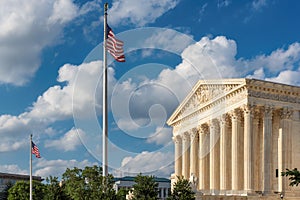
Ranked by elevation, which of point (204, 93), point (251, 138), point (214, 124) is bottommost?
point (251, 138)

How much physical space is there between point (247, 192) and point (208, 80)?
16011 mm

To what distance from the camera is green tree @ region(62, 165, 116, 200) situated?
32250 mm

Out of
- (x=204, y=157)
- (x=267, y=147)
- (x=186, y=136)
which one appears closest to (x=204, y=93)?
(x=204, y=157)

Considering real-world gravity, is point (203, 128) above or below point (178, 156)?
above

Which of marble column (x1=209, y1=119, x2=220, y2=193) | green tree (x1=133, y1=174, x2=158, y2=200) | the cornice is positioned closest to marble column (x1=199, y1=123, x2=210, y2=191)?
the cornice

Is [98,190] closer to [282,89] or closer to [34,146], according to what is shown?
[34,146]

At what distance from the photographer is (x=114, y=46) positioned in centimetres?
3106

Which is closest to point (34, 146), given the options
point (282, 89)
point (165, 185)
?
point (282, 89)

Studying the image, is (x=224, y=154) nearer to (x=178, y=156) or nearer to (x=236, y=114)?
(x=236, y=114)

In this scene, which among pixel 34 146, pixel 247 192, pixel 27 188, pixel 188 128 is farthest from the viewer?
pixel 27 188

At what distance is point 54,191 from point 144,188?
20.3 metres

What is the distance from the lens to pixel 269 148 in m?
52.5

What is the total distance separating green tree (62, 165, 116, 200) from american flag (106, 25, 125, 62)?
25.0 ft

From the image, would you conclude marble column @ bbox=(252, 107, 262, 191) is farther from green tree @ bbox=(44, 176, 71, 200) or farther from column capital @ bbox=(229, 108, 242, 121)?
green tree @ bbox=(44, 176, 71, 200)
